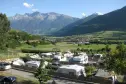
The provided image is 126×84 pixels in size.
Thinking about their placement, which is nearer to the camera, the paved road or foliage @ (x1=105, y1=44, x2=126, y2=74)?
the paved road

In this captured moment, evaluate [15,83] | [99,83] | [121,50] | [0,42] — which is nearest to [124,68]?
[121,50]

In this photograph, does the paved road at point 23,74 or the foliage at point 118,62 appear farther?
the foliage at point 118,62

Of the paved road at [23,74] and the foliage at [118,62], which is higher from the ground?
the foliage at [118,62]

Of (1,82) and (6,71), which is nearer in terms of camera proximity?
(1,82)

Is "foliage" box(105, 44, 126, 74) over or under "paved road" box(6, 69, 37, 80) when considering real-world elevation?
over

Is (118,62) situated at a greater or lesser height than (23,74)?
greater

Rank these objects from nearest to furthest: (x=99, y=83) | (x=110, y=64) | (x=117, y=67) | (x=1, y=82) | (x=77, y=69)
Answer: (x=1, y=82), (x=99, y=83), (x=117, y=67), (x=110, y=64), (x=77, y=69)

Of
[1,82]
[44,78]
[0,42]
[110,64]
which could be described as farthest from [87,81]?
[0,42]

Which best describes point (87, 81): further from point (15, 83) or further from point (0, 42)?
point (0, 42)

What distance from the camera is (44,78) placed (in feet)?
111

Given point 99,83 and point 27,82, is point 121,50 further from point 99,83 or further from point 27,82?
point 27,82

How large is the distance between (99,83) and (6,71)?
1834 cm

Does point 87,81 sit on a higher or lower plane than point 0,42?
lower

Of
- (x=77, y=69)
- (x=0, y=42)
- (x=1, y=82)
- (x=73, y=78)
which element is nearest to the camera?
(x=1, y=82)
